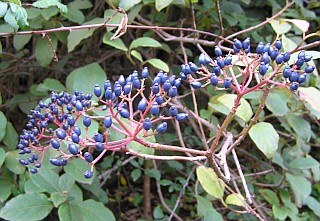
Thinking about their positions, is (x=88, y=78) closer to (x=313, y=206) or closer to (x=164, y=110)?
(x=164, y=110)

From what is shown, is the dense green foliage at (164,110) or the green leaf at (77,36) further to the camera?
the green leaf at (77,36)

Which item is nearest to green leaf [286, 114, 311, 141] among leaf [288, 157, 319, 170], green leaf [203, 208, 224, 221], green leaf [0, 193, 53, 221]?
leaf [288, 157, 319, 170]

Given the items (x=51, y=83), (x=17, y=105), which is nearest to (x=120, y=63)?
(x=17, y=105)

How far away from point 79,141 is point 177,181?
1094mm

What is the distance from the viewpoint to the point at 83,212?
1256 mm

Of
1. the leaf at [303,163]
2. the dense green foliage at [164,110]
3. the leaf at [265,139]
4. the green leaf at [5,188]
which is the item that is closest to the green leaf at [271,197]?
the dense green foliage at [164,110]

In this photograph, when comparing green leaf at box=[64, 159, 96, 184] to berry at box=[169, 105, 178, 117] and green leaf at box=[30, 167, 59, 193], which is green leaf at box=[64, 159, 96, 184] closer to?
green leaf at box=[30, 167, 59, 193]

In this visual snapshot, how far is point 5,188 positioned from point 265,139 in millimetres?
747

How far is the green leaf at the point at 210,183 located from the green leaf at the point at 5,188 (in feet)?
1.78

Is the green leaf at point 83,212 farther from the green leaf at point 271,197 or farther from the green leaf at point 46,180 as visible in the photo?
the green leaf at point 271,197

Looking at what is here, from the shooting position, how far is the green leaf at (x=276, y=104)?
1.38 metres

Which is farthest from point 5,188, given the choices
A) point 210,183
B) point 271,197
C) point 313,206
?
point 313,206

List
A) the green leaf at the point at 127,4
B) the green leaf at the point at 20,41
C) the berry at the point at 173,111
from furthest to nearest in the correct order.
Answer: the green leaf at the point at 20,41 < the green leaf at the point at 127,4 < the berry at the point at 173,111

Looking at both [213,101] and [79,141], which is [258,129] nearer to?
[213,101]
